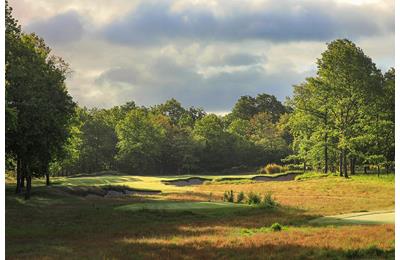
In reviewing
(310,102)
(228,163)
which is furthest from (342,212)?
(228,163)

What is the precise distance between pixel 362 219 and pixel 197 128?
342 ft

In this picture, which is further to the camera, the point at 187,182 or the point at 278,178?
the point at 278,178

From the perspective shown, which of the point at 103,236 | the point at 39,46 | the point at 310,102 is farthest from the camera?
the point at 310,102

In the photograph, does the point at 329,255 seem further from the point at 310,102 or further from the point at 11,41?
the point at 310,102

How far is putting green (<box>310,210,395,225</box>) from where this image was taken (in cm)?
2628

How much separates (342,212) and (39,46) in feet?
124

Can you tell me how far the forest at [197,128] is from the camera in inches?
1533

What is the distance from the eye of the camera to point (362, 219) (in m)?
27.5

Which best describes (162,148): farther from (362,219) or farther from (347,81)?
(362,219)

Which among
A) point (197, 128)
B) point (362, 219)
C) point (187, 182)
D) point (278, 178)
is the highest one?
point (197, 128)

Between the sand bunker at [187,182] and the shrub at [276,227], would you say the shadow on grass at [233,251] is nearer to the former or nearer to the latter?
the shrub at [276,227]

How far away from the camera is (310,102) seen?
3098 inches

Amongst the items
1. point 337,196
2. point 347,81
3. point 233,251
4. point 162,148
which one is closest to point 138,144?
point 162,148

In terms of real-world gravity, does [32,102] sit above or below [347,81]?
below
